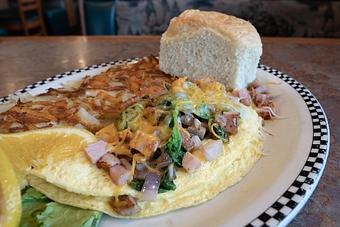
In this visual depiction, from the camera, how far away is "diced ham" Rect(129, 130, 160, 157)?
4.11 feet

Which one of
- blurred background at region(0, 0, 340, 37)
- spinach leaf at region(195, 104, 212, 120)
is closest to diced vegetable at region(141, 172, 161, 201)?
spinach leaf at region(195, 104, 212, 120)

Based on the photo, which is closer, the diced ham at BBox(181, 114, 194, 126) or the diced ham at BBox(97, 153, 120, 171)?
the diced ham at BBox(97, 153, 120, 171)

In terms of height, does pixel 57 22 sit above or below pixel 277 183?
below

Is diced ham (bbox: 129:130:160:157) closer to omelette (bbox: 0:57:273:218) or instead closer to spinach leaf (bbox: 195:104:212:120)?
omelette (bbox: 0:57:273:218)

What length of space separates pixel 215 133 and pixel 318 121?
49 cm

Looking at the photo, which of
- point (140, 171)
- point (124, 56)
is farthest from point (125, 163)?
point (124, 56)

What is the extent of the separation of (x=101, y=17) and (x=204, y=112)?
2.68m

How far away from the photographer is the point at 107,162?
1252mm

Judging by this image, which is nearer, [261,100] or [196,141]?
[196,141]

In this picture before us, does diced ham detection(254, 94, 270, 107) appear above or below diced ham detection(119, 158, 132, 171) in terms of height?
below

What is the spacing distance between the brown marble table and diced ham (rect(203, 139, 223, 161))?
53cm

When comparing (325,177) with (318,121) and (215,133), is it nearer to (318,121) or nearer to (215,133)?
(318,121)

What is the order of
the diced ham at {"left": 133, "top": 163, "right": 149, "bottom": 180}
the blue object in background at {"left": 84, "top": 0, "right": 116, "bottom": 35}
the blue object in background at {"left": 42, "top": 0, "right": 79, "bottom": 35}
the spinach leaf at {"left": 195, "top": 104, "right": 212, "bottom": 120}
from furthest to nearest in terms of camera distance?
the blue object in background at {"left": 42, "top": 0, "right": 79, "bottom": 35}
the blue object in background at {"left": 84, "top": 0, "right": 116, "bottom": 35}
the spinach leaf at {"left": 195, "top": 104, "right": 212, "bottom": 120}
the diced ham at {"left": 133, "top": 163, "right": 149, "bottom": 180}

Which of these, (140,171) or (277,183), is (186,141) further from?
(277,183)
